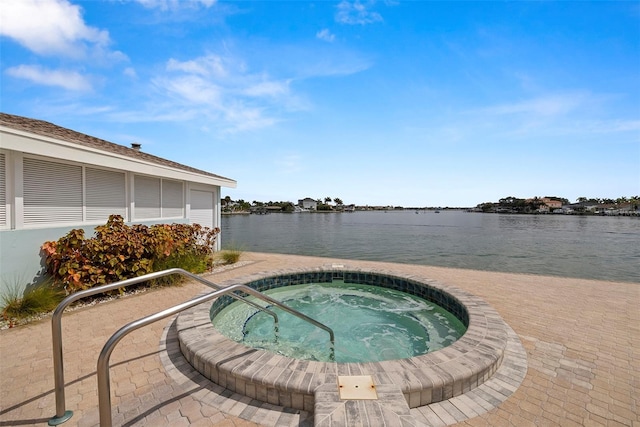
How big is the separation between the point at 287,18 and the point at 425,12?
4.32m

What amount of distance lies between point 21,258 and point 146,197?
3814mm

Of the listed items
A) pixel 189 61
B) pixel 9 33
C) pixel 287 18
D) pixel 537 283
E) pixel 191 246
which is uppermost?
pixel 287 18

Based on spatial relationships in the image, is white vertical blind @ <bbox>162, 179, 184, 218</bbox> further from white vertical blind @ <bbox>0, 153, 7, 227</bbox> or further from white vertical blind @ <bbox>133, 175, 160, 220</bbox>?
white vertical blind @ <bbox>0, 153, 7, 227</bbox>

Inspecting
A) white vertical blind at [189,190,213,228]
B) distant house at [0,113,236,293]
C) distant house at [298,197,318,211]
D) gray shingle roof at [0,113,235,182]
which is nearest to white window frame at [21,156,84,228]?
Answer: distant house at [0,113,236,293]

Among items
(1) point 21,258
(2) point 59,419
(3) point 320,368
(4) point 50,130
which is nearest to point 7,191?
(1) point 21,258

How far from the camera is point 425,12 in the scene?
8352 mm

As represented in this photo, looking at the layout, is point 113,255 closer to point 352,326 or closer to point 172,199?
point 172,199

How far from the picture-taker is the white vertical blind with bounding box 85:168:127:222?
683 cm

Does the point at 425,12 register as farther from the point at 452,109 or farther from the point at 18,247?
the point at 18,247

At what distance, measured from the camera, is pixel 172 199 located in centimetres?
994

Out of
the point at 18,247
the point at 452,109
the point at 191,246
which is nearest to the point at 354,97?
the point at 452,109

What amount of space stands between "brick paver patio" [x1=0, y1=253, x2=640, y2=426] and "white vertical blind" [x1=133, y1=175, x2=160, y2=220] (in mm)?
3815

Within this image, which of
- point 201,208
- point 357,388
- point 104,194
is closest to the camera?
point 357,388

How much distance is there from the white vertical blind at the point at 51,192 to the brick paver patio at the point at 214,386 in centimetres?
249
